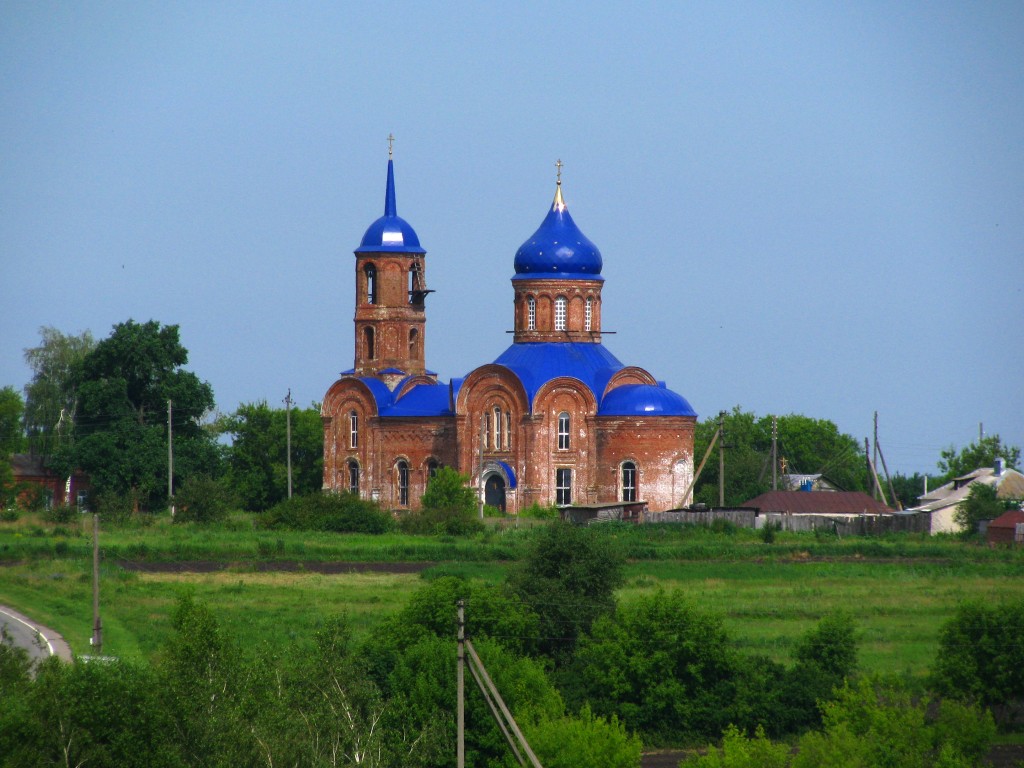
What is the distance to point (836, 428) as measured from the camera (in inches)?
2975

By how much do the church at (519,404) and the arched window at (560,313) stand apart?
0.09 feet

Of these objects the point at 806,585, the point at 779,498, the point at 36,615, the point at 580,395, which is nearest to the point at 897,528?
the point at 779,498

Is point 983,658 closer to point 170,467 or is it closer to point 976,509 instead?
point 976,509

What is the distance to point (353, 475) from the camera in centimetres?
5738

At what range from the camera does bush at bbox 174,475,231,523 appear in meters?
53.2

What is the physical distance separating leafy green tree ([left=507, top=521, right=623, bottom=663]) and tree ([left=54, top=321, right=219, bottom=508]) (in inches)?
1113

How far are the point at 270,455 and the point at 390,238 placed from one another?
9.57 meters

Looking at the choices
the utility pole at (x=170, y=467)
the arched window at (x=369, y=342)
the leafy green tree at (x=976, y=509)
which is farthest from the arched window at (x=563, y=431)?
the utility pole at (x=170, y=467)

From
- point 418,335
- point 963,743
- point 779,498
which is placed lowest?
point 963,743

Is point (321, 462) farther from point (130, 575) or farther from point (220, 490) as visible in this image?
point (130, 575)

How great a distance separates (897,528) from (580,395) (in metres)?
9.18

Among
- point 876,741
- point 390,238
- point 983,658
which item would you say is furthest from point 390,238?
point 876,741

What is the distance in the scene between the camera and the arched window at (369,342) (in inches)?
2300

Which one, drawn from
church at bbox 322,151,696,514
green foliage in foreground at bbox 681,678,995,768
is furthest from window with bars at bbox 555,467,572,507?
green foliage in foreground at bbox 681,678,995,768
